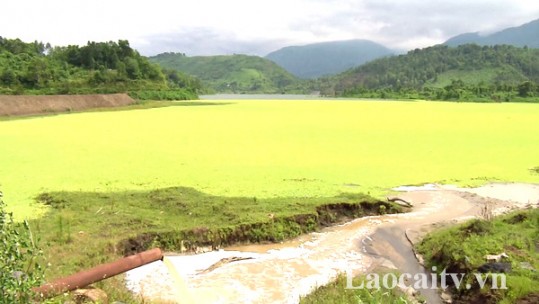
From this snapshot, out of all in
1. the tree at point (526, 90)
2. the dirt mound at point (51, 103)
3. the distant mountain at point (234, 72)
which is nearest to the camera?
the dirt mound at point (51, 103)

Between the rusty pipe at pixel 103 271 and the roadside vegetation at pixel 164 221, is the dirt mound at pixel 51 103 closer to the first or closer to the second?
the roadside vegetation at pixel 164 221

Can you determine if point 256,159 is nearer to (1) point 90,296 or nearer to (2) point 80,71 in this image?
(1) point 90,296

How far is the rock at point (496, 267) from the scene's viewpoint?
4797 millimetres

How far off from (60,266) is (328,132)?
14.1 metres

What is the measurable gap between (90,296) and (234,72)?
14899 centimetres

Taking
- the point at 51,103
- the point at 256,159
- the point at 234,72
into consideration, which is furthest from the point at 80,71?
the point at 234,72

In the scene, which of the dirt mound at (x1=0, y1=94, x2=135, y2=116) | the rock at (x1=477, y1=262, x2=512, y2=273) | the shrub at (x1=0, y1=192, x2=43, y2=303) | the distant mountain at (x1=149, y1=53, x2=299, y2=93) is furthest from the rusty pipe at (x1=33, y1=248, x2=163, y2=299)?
the distant mountain at (x1=149, y1=53, x2=299, y2=93)

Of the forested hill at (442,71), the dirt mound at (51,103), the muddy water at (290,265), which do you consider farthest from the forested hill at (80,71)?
the forested hill at (442,71)

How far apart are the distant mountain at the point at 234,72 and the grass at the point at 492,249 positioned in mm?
120309

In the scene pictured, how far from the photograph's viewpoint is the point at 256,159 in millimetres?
12070

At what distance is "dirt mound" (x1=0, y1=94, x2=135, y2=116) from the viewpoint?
27625 mm

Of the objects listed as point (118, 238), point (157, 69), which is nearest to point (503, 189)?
point (118, 238)

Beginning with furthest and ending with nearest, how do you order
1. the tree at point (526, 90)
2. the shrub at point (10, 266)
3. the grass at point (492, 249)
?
the tree at point (526, 90), the grass at point (492, 249), the shrub at point (10, 266)

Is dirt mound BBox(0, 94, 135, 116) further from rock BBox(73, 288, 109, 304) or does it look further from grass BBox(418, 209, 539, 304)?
grass BBox(418, 209, 539, 304)
